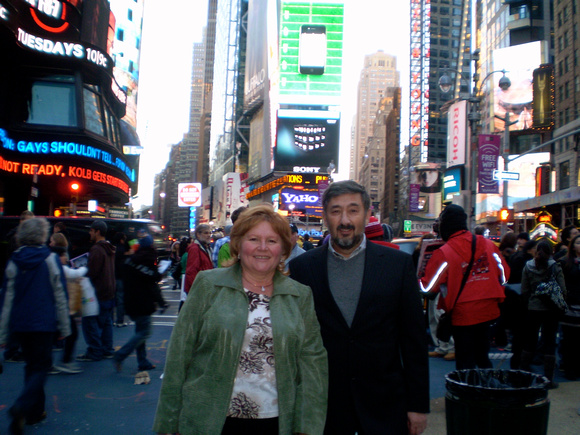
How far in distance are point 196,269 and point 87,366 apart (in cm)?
209

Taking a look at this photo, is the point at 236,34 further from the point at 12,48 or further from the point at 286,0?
the point at 12,48

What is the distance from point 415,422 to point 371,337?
1.76ft

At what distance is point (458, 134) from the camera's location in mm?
60438

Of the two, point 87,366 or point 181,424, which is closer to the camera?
point 181,424

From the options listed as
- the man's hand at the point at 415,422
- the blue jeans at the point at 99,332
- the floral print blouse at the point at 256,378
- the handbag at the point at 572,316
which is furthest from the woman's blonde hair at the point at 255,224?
the blue jeans at the point at 99,332

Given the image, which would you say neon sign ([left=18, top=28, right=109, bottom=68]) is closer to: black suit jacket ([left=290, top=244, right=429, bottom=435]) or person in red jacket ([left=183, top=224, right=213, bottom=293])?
person in red jacket ([left=183, top=224, right=213, bottom=293])

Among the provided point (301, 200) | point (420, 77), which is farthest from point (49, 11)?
point (420, 77)

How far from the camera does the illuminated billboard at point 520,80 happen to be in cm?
5962

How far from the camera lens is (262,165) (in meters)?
92.2

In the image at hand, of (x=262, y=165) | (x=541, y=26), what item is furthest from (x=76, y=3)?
(x=262, y=165)

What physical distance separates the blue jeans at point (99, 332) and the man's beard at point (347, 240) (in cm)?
619

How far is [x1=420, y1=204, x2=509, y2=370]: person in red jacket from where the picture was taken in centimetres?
512

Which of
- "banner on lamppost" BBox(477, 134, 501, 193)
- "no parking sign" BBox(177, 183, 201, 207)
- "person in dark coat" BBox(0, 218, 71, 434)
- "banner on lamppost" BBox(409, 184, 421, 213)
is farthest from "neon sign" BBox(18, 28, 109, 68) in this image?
"banner on lamppost" BBox(409, 184, 421, 213)

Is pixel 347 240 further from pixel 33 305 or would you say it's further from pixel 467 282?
pixel 33 305
